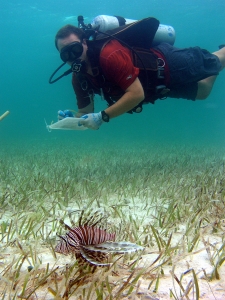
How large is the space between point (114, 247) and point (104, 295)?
284 mm

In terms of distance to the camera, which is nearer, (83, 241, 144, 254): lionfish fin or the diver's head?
(83, 241, 144, 254): lionfish fin

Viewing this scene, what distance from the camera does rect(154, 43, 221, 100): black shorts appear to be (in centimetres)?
494

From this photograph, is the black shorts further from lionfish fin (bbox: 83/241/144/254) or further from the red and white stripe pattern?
lionfish fin (bbox: 83/241/144/254)

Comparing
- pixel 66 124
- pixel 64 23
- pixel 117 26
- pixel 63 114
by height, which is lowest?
pixel 66 124

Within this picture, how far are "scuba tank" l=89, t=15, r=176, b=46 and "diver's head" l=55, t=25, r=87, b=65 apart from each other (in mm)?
453

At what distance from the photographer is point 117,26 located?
4.86 metres

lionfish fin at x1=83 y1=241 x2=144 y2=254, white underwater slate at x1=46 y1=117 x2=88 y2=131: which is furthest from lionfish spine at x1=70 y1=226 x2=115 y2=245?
white underwater slate at x1=46 y1=117 x2=88 y2=131

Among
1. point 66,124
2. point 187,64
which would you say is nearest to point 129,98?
point 66,124

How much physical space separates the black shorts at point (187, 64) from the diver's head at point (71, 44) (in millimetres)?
1674

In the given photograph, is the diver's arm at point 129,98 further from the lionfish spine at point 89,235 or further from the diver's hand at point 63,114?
the lionfish spine at point 89,235

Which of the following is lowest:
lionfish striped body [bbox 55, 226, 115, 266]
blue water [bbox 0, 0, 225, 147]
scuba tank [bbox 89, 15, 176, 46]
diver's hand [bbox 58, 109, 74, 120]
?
lionfish striped body [bbox 55, 226, 115, 266]

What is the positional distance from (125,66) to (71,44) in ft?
3.10

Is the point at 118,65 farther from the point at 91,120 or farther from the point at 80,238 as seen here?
the point at 80,238

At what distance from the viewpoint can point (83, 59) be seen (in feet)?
14.0
